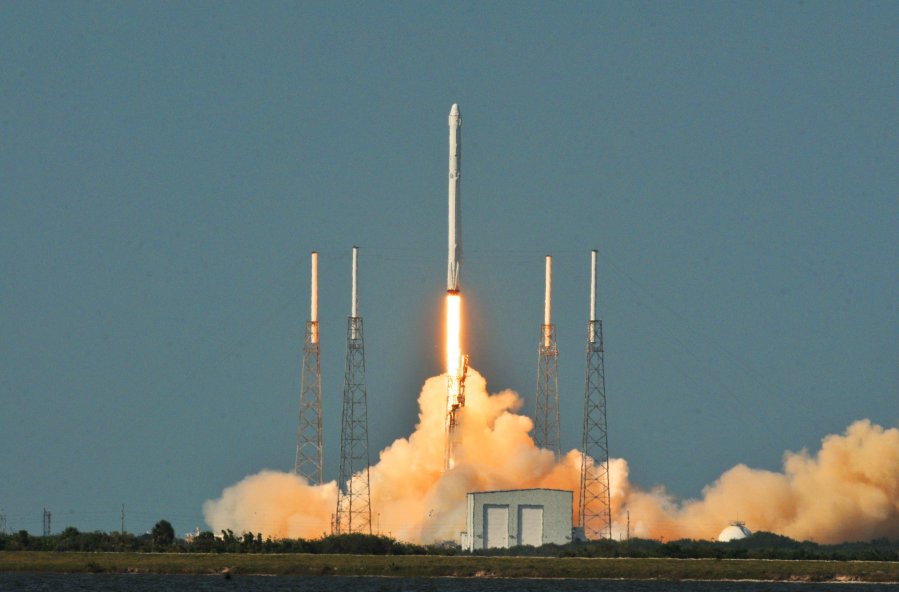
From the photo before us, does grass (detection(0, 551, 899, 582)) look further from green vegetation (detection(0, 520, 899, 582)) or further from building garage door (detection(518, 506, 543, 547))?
building garage door (detection(518, 506, 543, 547))

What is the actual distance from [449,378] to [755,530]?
21051 millimetres

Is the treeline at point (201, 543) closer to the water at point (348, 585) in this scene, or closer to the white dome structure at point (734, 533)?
the water at point (348, 585)

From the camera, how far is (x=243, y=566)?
559 feet

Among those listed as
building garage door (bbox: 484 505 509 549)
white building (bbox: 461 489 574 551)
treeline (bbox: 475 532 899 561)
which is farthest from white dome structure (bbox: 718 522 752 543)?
building garage door (bbox: 484 505 509 549)

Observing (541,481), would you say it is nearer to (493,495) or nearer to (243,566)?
(493,495)

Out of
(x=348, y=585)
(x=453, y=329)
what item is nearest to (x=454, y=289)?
(x=453, y=329)

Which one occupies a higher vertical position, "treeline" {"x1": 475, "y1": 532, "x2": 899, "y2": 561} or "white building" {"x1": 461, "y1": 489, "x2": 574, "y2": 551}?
"white building" {"x1": 461, "y1": 489, "x2": 574, "y2": 551}

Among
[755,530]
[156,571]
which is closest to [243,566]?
[156,571]

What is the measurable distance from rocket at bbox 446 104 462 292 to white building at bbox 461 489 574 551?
13438 mm

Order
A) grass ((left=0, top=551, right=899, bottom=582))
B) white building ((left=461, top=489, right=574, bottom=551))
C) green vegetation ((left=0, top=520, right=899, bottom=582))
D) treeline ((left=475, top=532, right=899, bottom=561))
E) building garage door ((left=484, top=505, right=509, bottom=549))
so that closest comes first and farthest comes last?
grass ((left=0, top=551, right=899, bottom=582)) → green vegetation ((left=0, top=520, right=899, bottom=582)) → treeline ((left=475, top=532, right=899, bottom=561)) → white building ((left=461, top=489, right=574, bottom=551)) → building garage door ((left=484, top=505, right=509, bottom=549))

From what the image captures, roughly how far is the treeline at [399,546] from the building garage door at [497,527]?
2.06m

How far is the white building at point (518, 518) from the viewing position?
18525 cm

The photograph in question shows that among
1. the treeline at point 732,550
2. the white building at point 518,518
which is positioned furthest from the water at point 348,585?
the white building at point 518,518

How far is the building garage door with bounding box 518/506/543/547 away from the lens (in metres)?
185
